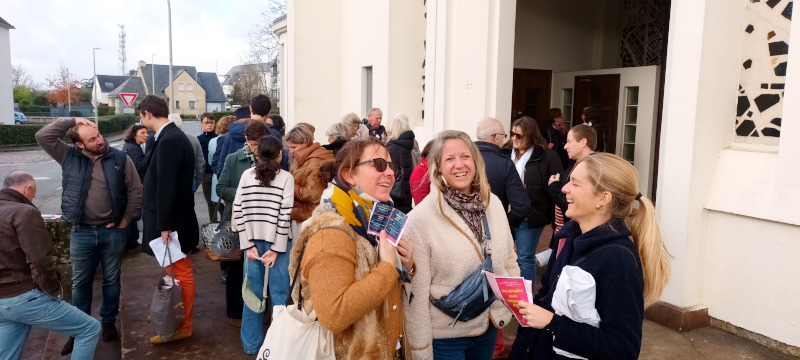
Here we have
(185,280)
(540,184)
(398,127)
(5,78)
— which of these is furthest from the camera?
(5,78)

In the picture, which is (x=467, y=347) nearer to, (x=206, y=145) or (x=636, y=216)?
(x=636, y=216)

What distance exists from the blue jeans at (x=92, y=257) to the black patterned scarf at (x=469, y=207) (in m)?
3.51

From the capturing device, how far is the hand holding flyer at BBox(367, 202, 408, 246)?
2402 mm

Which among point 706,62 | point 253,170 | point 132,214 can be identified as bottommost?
point 132,214

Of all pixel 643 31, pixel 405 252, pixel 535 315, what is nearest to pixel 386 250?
pixel 405 252

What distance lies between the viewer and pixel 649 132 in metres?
8.49

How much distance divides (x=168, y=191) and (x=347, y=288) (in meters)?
2.94

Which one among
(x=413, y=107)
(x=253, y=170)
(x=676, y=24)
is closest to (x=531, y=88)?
(x=413, y=107)

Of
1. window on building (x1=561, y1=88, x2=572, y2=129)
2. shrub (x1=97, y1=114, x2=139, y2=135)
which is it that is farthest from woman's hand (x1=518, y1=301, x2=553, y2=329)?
shrub (x1=97, y1=114, x2=139, y2=135)

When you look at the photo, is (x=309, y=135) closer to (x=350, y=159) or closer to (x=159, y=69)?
(x=350, y=159)

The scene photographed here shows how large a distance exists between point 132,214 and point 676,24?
507cm

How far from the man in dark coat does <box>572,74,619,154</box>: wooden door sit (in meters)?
6.24

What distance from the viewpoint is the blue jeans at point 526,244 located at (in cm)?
523

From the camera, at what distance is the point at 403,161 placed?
6125mm
